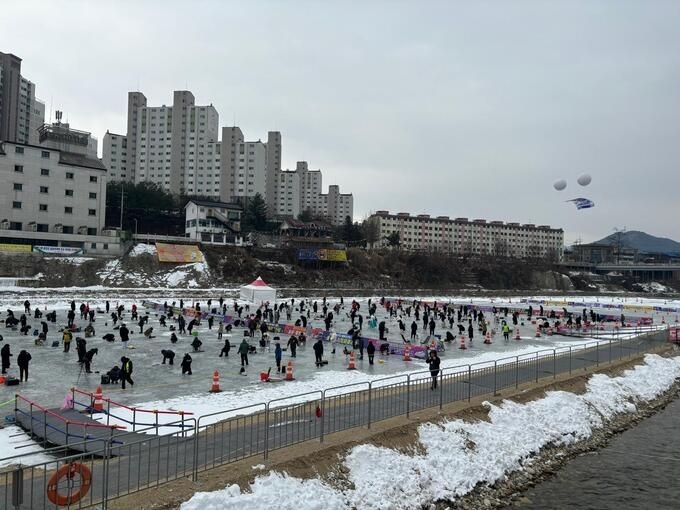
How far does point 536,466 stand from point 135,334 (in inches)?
897

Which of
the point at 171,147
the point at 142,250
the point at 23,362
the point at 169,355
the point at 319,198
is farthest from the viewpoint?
the point at 319,198

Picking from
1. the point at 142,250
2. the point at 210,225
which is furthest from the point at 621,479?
the point at 210,225

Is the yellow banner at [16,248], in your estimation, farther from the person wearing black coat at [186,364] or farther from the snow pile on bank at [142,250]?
the person wearing black coat at [186,364]

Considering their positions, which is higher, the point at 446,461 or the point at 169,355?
the point at 169,355

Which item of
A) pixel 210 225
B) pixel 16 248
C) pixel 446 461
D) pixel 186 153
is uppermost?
pixel 186 153

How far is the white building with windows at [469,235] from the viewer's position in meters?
145

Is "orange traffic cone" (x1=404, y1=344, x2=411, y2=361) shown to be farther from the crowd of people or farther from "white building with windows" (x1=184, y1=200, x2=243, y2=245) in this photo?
"white building with windows" (x1=184, y1=200, x2=243, y2=245)

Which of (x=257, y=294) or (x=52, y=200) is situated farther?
(x=52, y=200)

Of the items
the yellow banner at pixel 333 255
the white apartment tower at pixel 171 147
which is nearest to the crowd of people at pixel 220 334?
the yellow banner at pixel 333 255

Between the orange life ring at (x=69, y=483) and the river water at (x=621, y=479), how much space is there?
26.9 ft

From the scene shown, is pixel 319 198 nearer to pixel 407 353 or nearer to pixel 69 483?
pixel 407 353

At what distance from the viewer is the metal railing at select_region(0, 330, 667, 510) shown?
24.1 feet

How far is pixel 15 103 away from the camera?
114m

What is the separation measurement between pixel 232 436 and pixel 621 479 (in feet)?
29.3
